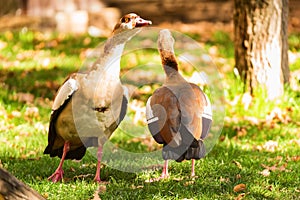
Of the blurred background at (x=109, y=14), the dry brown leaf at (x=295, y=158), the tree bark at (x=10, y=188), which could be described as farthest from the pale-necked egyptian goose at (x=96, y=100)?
the blurred background at (x=109, y=14)

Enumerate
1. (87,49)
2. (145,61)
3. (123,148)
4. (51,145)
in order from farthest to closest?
(87,49), (145,61), (123,148), (51,145)

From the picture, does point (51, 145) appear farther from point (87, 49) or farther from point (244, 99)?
point (87, 49)

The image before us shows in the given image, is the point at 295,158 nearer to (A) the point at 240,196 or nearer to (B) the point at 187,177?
(B) the point at 187,177

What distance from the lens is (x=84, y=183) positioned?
5.80m

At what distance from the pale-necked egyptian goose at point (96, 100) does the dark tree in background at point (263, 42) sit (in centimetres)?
361

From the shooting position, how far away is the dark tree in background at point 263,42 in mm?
9094

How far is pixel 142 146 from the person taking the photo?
7.60 m

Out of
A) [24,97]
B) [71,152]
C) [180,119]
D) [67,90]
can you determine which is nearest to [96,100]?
[67,90]

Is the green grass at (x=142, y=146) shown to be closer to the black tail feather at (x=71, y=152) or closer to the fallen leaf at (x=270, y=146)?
the fallen leaf at (x=270, y=146)

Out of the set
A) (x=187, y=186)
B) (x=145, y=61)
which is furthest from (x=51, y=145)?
(x=145, y=61)

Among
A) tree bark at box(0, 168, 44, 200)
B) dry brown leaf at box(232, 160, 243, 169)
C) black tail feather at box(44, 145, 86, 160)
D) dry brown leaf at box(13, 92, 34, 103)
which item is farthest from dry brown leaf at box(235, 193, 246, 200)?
dry brown leaf at box(13, 92, 34, 103)

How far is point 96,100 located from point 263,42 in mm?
4126

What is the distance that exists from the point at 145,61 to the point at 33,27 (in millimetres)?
3274

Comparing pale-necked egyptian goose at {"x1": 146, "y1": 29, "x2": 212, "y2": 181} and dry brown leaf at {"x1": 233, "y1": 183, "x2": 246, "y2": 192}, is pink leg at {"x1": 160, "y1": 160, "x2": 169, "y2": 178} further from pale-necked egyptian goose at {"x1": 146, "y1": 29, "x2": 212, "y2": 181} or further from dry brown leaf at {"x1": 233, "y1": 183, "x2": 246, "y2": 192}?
dry brown leaf at {"x1": 233, "y1": 183, "x2": 246, "y2": 192}
